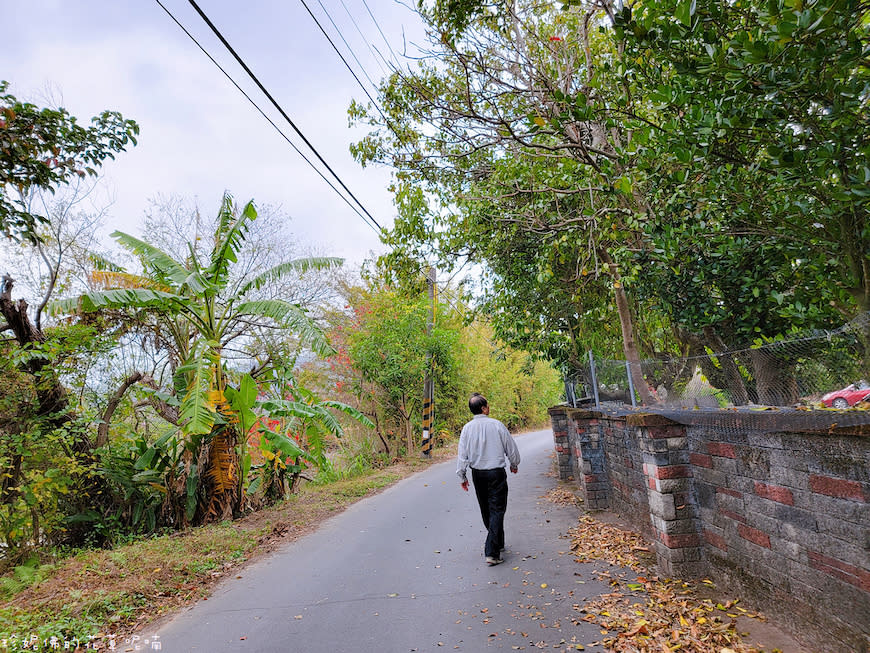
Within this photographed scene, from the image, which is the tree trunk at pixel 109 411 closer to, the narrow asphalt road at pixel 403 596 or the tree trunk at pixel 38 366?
the tree trunk at pixel 38 366

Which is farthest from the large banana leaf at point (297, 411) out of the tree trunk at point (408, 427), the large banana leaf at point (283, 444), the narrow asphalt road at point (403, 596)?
the tree trunk at point (408, 427)

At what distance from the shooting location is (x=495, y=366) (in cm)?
2700

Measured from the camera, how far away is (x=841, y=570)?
289 centimetres

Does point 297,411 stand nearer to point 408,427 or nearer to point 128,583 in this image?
point 128,583

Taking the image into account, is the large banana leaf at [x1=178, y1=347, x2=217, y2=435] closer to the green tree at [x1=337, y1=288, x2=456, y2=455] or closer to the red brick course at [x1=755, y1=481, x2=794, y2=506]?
Answer: the red brick course at [x1=755, y1=481, x2=794, y2=506]

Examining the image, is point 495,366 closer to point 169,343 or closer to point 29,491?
point 169,343

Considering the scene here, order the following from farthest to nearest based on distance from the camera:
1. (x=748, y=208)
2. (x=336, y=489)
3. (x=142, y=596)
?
(x=336, y=489) < (x=142, y=596) < (x=748, y=208)

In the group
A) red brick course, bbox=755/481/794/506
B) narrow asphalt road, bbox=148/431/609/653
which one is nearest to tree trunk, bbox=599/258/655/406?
narrow asphalt road, bbox=148/431/609/653

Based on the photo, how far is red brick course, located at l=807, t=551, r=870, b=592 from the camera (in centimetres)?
274

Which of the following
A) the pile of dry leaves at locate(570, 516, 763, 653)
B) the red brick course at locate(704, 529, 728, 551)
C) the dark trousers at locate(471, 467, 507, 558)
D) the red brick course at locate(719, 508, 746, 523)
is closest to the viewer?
the pile of dry leaves at locate(570, 516, 763, 653)

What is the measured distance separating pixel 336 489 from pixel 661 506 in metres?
8.85

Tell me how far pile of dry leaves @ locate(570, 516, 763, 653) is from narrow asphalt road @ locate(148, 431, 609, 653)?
0.17 m

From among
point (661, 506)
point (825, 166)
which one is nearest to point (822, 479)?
point (661, 506)

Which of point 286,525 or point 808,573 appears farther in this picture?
point 286,525
